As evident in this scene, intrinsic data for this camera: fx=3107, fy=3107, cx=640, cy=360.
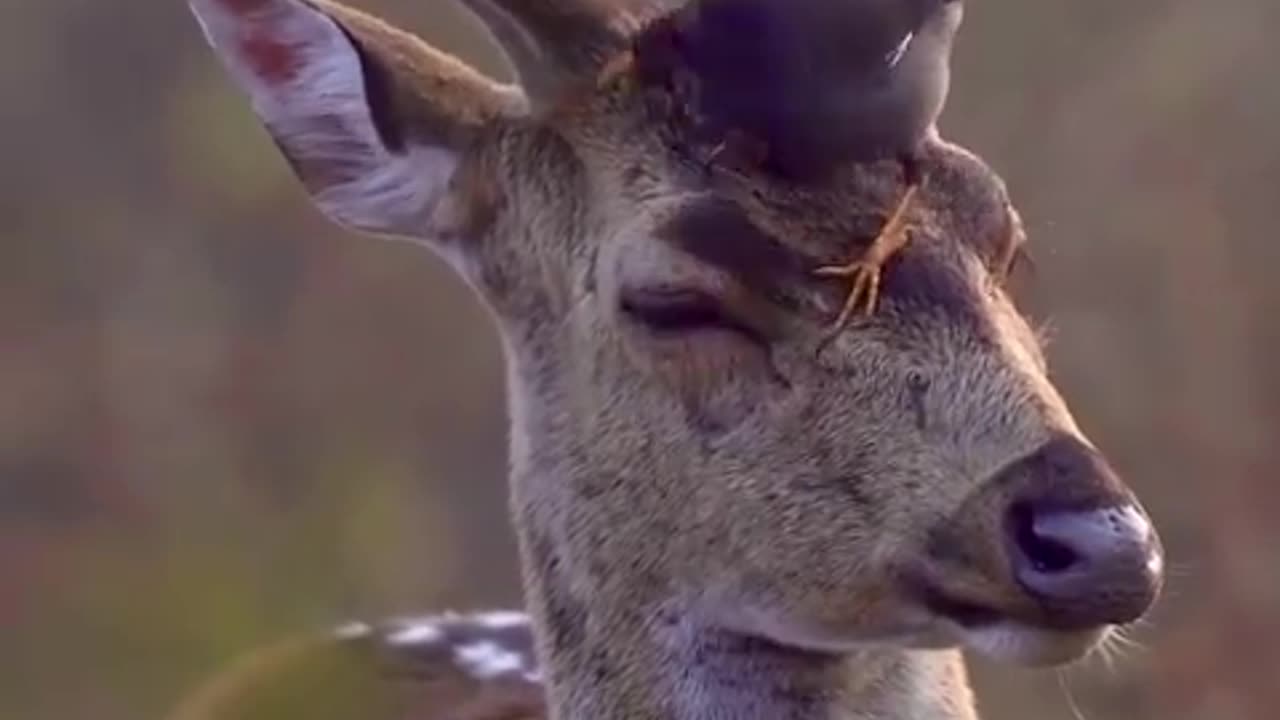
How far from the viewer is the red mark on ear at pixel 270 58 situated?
4.20 m

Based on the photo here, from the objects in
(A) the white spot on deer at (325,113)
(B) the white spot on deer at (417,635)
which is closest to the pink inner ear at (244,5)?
(A) the white spot on deer at (325,113)

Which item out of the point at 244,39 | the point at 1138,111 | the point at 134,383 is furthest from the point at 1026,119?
the point at 244,39

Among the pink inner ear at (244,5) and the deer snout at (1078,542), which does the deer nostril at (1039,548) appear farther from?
the pink inner ear at (244,5)

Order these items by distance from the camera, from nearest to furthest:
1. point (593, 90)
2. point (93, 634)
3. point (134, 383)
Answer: point (593, 90)
point (93, 634)
point (134, 383)

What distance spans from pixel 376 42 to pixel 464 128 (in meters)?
0.17

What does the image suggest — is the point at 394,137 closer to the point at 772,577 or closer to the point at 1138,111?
the point at 772,577

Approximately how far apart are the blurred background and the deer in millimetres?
3634

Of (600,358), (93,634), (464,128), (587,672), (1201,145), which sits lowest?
(93,634)

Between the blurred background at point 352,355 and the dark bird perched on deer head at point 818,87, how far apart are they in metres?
3.90

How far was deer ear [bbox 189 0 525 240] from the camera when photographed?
13.6 feet

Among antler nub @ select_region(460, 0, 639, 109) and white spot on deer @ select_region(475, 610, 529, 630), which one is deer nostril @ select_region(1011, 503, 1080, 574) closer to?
antler nub @ select_region(460, 0, 639, 109)

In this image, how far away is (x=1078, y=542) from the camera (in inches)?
132

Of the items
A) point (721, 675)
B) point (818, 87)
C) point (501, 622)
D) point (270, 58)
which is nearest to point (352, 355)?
point (501, 622)

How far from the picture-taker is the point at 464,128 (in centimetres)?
414
